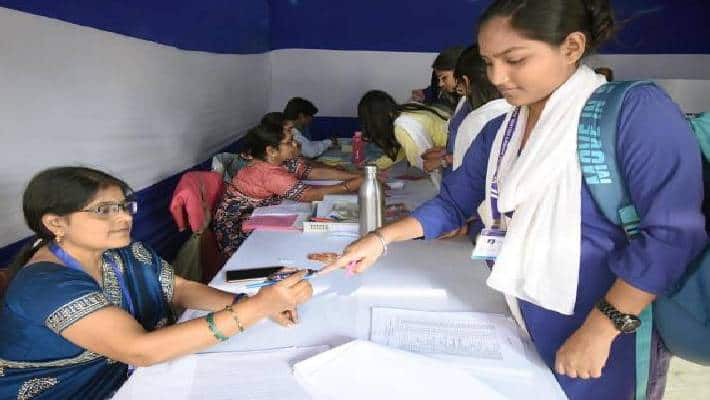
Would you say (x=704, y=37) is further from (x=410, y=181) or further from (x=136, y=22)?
(x=136, y=22)

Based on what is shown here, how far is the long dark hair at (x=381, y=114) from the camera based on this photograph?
9.12ft

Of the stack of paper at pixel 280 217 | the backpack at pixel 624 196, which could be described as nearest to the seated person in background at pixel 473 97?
the stack of paper at pixel 280 217

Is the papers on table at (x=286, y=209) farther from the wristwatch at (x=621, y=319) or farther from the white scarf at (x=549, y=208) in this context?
the wristwatch at (x=621, y=319)

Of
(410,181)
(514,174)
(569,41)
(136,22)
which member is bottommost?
(410,181)

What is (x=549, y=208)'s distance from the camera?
0.86 meters

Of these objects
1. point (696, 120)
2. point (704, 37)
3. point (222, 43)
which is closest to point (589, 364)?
point (696, 120)

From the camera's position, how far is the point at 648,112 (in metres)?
0.74

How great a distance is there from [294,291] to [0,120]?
2.78ft

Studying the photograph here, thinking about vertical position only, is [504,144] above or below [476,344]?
above

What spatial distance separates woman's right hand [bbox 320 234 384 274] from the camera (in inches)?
42.3

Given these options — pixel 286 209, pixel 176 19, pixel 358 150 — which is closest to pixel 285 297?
pixel 286 209

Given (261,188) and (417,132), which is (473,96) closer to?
(417,132)

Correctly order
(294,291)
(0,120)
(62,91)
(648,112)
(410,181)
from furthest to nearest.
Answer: (410,181) → (62,91) → (0,120) → (294,291) → (648,112)

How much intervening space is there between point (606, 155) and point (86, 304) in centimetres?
90
